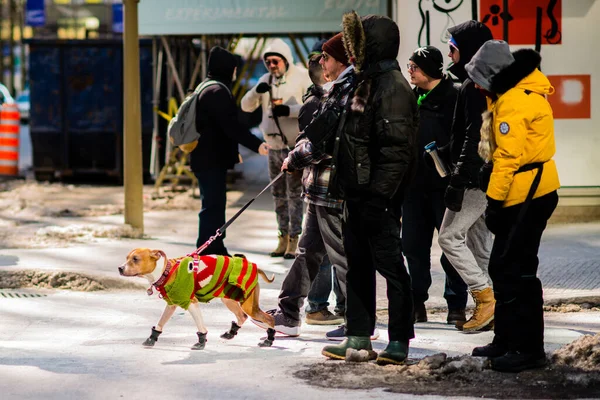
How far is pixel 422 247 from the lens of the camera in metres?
7.39

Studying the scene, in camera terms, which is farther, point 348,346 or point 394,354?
point 348,346

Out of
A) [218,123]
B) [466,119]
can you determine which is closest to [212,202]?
[218,123]

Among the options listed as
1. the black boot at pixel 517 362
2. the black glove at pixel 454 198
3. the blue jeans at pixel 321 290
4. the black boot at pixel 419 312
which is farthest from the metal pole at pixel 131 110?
the black boot at pixel 517 362

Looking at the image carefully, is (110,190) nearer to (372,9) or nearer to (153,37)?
(153,37)

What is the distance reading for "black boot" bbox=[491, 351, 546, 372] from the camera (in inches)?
225

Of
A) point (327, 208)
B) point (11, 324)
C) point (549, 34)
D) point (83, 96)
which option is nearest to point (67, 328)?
point (11, 324)

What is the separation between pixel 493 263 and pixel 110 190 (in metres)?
11.8

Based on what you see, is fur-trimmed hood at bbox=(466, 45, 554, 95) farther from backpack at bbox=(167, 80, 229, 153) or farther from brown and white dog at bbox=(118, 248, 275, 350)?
backpack at bbox=(167, 80, 229, 153)

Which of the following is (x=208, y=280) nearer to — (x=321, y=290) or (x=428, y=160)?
(x=321, y=290)

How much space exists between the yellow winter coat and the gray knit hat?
A: 124mm

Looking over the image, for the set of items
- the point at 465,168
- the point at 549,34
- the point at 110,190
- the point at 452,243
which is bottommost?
the point at 110,190

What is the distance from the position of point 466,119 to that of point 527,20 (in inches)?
201

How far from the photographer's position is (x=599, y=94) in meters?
11.5

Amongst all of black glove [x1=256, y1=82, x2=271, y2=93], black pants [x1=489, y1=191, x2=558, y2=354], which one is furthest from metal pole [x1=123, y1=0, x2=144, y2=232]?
black pants [x1=489, y1=191, x2=558, y2=354]
